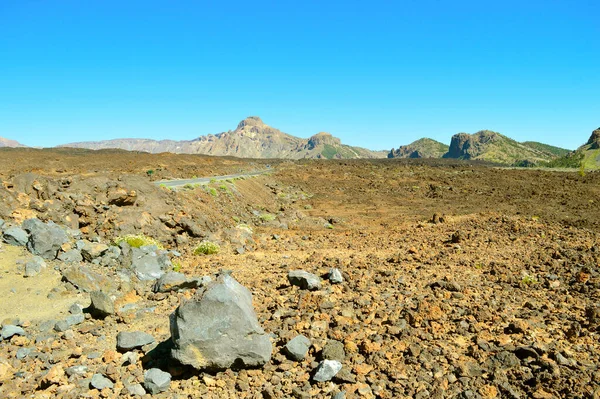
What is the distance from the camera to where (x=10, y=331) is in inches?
276

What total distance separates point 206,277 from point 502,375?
23.1 ft

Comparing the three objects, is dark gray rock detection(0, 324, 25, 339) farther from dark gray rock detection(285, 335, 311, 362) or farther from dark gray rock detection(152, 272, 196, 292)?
dark gray rock detection(285, 335, 311, 362)

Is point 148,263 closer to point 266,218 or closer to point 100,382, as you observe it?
point 100,382

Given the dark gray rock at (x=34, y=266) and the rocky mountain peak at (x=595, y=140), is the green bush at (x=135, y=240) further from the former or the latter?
the rocky mountain peak at (x=595, y=140)

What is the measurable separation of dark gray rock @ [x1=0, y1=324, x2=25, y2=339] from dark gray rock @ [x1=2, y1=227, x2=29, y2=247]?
4.28 metres

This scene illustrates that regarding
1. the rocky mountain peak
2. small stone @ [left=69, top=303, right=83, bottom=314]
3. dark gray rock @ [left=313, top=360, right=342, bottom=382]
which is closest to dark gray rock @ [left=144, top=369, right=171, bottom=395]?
dark gray rock @ [left=313, top=360, right=342, bottom=382]

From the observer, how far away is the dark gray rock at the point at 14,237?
1064 centimetres

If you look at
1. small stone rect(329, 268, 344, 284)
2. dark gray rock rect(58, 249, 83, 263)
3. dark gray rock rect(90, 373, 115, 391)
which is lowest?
dark gray rock rect(90, 373, 115, 391)

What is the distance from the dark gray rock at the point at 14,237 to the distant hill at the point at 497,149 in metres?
156

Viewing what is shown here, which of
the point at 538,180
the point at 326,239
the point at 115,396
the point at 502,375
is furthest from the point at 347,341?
the point at 538,180

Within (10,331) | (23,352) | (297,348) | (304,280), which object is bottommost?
(23,352)

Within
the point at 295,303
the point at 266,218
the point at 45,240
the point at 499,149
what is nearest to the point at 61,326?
the point at 45,240

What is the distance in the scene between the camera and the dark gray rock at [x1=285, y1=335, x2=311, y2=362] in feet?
20.1

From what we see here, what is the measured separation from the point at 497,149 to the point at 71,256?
182m
